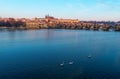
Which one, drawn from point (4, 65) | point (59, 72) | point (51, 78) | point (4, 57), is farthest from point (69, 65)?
point (4, 57)

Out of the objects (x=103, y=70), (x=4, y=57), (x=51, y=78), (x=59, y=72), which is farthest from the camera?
(x=4, y=57)

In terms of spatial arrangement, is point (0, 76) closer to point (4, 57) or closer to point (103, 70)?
point (4, 57)

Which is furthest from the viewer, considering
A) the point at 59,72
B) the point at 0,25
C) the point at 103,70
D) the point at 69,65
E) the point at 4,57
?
the point at 0,25

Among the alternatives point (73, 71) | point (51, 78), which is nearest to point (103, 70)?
point (73, 71)

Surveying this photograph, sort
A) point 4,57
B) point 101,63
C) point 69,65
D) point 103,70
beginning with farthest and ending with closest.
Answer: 1. point 4,57
2. point 101,63
3. point 69,65
4. point 103,70

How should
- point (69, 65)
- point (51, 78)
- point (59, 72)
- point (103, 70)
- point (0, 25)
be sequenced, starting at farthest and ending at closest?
point (0, 25), point (69, 65), point (103, 70), point (59, 72), point (51, 78)

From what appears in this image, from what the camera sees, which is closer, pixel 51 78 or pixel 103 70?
pixel 51 78

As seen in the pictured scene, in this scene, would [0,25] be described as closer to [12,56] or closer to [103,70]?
[12,56]

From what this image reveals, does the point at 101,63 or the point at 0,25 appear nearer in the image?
the point at 101,63
